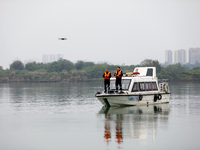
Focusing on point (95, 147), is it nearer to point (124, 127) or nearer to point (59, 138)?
point (59, 138)

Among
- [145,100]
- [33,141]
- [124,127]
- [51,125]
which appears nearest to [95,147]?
[33,141]

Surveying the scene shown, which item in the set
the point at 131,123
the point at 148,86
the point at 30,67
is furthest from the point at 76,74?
the point at 131,123

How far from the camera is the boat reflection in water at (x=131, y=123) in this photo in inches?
648

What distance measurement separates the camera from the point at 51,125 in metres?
20.0

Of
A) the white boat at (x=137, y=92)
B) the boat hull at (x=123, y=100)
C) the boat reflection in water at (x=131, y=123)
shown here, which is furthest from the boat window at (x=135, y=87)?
the boat reflection in water at (x=131, y=123)

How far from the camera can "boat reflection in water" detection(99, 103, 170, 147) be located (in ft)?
54.0

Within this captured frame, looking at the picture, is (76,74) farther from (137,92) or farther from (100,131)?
(100,131)

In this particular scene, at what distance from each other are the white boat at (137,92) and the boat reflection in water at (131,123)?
0.67 m

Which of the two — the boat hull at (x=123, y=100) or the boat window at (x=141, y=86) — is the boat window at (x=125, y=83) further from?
the boat window at (x=141, y=86)

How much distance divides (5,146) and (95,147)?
3637 millimetres

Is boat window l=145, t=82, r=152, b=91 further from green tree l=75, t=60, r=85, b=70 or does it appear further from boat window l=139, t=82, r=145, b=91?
green tree l=75, t=60, r=85, b=70

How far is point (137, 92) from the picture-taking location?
29.4 metres

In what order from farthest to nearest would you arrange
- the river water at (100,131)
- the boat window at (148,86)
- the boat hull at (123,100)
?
the boat window at (148,86)
the boat hull at (123,100)
the river water at (100,131)

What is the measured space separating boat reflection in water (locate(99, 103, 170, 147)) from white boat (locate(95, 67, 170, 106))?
666 mm
